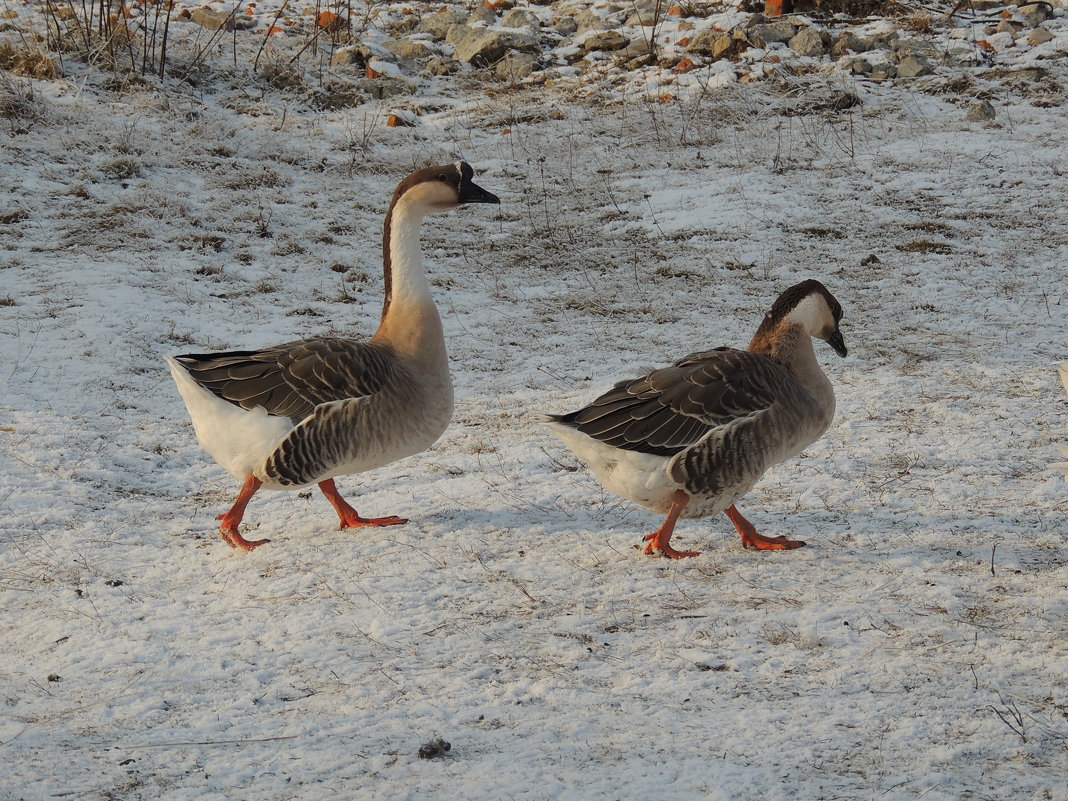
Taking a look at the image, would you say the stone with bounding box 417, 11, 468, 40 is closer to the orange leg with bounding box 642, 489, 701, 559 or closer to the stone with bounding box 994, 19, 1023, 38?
the stone with bounding box 994, 19, 1023, 38

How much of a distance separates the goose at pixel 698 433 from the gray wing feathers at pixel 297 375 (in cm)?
102

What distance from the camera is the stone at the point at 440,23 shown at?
16.8m

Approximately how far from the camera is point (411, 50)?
16078 millimetres

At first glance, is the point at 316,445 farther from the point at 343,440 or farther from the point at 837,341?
the point at 837,341

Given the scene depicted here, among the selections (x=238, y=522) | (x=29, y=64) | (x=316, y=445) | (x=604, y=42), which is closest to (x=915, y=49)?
(x=604, y=42)

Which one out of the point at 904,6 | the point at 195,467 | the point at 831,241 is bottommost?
the point at 195,467

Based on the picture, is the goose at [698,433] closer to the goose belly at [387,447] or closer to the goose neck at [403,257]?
the goose belly at [387,447]

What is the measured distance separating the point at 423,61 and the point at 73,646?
13.1 metres

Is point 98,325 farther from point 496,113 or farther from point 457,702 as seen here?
point 496,113

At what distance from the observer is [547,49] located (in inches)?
647

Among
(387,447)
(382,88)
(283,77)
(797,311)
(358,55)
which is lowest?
(387,447)

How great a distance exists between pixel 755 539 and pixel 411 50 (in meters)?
12.6

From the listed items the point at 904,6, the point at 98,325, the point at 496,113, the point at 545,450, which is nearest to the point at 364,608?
the point at 545,450

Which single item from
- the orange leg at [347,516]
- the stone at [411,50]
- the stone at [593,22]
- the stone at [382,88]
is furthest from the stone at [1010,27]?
the orange leg at [347,516]
